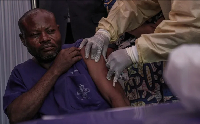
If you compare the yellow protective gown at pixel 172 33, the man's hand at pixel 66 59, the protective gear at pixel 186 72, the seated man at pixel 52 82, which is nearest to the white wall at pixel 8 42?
the seated man at pixel 52 82

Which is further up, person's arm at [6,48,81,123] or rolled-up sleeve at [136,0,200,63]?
rolled-up sleeve at [136,0,200,63]

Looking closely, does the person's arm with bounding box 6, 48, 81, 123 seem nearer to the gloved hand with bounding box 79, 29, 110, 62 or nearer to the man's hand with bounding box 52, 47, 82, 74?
the man's hand with bounding box 52, 47, 82, 74

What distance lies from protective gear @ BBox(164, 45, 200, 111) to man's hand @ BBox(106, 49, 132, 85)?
112cm

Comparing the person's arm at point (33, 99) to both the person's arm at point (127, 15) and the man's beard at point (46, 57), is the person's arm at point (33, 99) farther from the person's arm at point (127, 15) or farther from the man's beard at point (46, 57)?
the person's arm at point (127, 15)

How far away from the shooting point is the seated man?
160 centimetres

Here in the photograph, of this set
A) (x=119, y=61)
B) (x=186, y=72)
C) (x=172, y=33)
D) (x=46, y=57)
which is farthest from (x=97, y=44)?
(x=186, y=72)

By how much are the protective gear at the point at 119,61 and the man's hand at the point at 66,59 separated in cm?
19

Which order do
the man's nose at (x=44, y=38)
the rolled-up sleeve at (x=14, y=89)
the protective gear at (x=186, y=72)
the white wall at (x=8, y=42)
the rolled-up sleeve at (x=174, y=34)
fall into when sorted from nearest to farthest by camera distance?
the protective gear at (x=186, y=72) < the rolled-up sleeve at (x=174, y=34) < the rolled-up sleeve at (x=14, y=89) < the man's nose at (x=44, y=38) < the white wall at (x=8, y=42)

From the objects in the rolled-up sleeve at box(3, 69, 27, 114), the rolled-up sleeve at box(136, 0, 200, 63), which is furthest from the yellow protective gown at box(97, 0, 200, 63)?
the rolled-up sleeve at box(3, 69, 27, 114)

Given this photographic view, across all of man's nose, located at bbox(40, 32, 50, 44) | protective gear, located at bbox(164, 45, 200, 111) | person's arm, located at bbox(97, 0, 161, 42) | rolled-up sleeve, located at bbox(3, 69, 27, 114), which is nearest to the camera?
protective gear, located at bbox(164, 45, 200, 111)

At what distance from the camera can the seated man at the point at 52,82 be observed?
1.60 m

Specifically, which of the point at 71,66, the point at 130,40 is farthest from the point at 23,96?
the point at 130,40

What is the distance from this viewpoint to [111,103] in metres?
1.62

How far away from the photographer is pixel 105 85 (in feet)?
5.43
